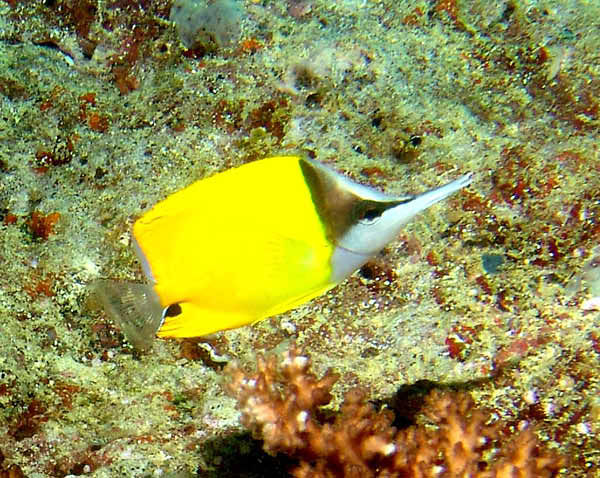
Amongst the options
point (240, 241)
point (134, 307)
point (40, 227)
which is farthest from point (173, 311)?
point (40, 227)

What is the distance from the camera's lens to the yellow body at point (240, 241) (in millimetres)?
1577

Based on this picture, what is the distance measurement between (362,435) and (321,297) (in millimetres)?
615

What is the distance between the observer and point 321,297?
232 cm

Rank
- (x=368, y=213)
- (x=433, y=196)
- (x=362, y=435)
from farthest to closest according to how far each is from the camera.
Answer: (x=362, y=435) → (x=368, y=213) → (x=433, y=196)

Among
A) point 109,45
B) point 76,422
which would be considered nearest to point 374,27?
point 109,45

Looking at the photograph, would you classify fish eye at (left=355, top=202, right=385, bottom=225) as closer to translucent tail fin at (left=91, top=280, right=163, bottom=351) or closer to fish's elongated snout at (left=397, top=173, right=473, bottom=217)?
fish's elongated snout at (left=397, top=173, right=473, bottom=217)

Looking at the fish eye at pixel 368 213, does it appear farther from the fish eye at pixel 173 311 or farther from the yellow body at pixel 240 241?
the fish eye at pixel 173 311

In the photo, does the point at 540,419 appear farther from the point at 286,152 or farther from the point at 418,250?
the point at 286,152

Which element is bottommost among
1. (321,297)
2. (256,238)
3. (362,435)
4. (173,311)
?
(362,435)

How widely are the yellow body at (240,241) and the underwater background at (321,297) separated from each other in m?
0.72

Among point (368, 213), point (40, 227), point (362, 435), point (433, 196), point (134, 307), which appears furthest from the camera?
point (40, 227)

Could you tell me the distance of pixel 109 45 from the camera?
2.78 m

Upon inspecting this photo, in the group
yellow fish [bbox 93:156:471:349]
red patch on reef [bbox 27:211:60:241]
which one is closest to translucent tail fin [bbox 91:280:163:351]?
yellow fish [bbox 93:156:471:349]

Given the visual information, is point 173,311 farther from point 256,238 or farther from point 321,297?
point 321,297
